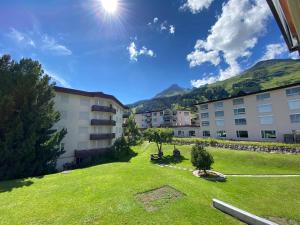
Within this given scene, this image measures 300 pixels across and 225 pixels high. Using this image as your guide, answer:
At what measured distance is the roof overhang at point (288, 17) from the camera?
3.55 meters

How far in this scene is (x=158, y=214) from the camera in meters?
10.0

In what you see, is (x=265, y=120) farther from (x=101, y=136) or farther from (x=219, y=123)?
(x=101, y=136)

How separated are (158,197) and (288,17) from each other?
12.0m

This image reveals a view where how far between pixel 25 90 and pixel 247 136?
5146cm

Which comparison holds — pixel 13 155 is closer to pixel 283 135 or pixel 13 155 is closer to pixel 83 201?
pixel 83 201

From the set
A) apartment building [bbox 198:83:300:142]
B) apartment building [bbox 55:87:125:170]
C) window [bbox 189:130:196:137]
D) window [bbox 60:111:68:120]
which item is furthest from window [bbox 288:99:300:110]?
window [bbox 60:111:68:120]

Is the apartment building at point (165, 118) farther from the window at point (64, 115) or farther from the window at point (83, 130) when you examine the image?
the window at point (64, 115)

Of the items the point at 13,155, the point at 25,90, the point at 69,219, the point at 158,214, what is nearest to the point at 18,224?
the point at 69,219

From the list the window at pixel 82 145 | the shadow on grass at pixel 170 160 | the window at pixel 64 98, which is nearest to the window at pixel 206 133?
the shadow on grass at pixel 170 160

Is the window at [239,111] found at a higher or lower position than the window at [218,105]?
lower

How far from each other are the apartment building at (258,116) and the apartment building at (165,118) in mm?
35708

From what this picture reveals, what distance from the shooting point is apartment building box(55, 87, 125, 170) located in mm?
37312

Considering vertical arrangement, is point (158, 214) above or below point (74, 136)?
below

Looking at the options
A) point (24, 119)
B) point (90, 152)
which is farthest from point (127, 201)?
point (90, 152)
